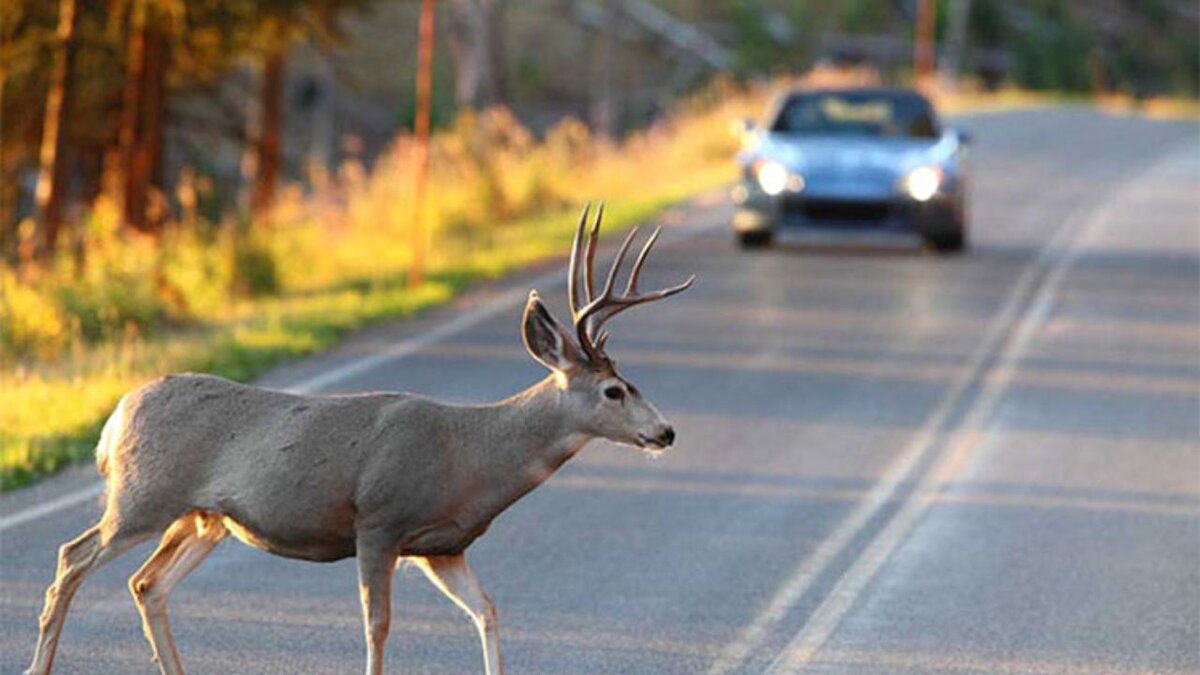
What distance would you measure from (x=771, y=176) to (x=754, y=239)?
33.8 inches

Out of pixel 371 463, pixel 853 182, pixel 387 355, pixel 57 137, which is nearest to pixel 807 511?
pixel 371 463

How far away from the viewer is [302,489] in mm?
8297

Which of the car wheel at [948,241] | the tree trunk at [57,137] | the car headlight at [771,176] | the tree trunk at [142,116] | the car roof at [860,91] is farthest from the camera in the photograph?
the car roof at [860,91]

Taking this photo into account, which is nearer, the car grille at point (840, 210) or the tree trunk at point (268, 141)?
the car grille at point (840, 210)

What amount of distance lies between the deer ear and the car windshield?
18167 mm

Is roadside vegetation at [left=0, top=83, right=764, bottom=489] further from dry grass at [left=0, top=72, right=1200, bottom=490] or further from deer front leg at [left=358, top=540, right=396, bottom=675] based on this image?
deer front leg at [left=358, top=540, right=396, bottom=675]

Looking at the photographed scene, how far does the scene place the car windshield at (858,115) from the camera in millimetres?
26422

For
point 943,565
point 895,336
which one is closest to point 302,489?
point 943,565

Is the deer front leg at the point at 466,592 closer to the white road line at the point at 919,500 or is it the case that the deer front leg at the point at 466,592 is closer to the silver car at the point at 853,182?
the white road line at the point at 919,500

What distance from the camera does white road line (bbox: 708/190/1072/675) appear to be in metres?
9.92

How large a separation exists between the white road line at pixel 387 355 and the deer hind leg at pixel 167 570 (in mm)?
3079

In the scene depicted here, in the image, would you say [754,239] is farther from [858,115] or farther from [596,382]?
[596,382]

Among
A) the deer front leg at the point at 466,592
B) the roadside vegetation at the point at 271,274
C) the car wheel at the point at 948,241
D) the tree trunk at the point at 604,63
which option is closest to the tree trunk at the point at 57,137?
the roadside vegetation at the point at 271,274

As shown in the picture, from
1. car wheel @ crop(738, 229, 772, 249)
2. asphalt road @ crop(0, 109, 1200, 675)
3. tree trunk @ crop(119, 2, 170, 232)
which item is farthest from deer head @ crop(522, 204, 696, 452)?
car wheel @ crop(738, 229, 772, 249)
